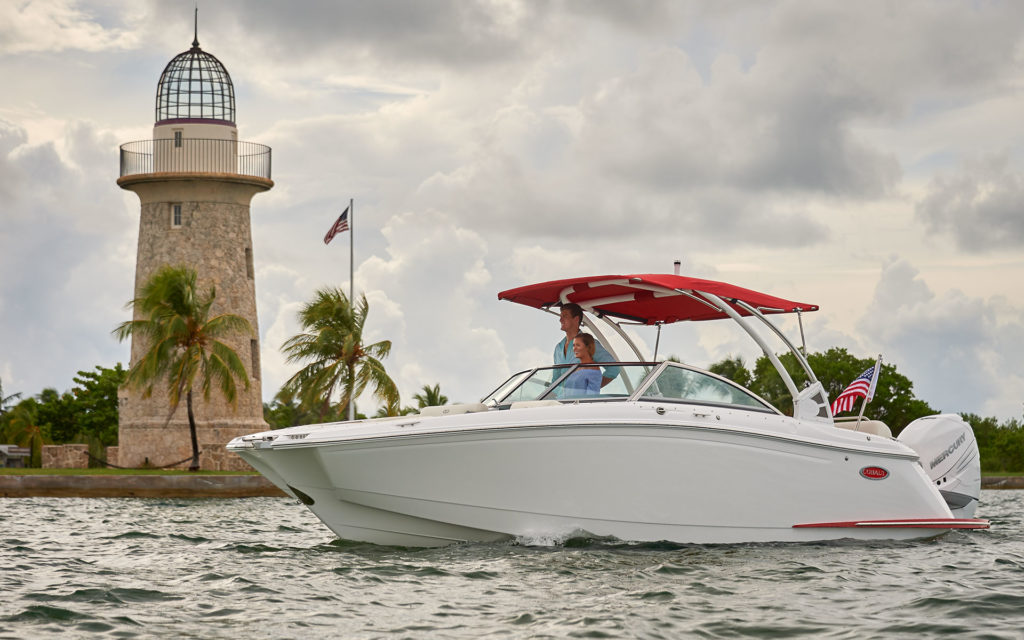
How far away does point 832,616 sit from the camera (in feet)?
22.4

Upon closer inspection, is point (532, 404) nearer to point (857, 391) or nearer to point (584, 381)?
point (584, 381)

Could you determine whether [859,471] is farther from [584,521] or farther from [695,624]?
[695,624]

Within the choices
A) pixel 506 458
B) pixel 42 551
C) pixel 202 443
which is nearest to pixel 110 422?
pixel 202 443

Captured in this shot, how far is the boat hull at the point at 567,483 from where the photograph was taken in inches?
350

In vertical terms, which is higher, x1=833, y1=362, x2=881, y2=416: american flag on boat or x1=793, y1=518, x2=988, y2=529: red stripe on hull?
x1=833, y1=362, x2=881, y2=416: american flag on boat

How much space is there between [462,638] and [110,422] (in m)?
43.5

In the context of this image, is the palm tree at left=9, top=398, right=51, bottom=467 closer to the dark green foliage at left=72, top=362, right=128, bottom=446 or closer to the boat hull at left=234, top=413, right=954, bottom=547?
the dark green foliage at left=72, top=362, right=128, bottom=446

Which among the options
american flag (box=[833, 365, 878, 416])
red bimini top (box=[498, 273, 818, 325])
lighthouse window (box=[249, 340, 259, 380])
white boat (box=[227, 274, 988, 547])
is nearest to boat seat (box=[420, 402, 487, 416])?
white boat (box=[227, 274, 988, 547])

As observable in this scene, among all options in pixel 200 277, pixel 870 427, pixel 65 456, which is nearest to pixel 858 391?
pixel 870 427

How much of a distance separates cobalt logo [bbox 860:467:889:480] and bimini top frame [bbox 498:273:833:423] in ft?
1.70

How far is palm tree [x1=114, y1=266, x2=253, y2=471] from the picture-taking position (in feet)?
101

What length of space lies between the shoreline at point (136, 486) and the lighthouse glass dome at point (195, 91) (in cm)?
1448

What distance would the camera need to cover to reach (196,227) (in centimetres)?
3375

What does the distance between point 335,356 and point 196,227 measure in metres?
5.43
